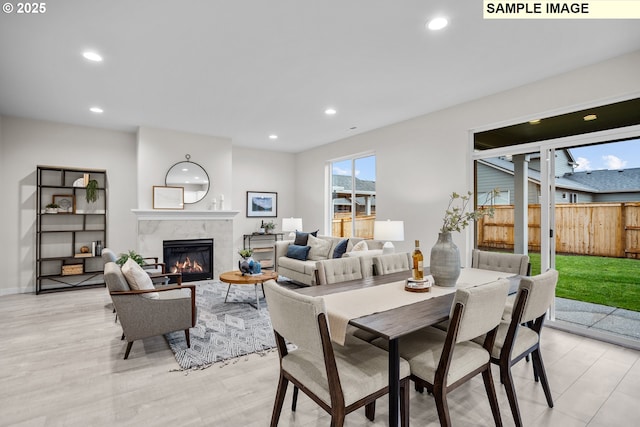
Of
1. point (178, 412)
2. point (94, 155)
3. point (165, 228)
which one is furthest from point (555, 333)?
point (94, 155)

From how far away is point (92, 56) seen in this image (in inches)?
119

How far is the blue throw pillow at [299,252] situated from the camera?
18.3 feet

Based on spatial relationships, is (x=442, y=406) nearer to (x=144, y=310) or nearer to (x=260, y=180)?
(x=144, y=310)

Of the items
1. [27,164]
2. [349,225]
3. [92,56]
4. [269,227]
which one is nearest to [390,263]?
[92,56]

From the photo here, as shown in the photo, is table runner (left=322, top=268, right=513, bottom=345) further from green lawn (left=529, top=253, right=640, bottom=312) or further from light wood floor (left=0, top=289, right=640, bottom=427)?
A: green lawn (left=529, top=253, right=640, bottom=312)

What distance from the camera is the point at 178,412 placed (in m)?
2.04

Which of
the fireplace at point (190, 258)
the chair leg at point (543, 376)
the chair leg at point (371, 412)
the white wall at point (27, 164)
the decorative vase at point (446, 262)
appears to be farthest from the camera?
the fireplace at point (190, 258)

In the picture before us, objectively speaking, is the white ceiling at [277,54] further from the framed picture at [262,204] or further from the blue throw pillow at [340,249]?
the framed picture at [262,204]

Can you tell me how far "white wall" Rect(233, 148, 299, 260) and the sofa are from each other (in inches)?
54.1

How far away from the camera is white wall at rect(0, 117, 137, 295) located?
4.95m

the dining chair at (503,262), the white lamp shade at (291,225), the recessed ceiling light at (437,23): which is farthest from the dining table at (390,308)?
the white lamp shade at (291,225)

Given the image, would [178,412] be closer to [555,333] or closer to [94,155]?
[555,333]

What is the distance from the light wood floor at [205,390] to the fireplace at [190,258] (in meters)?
2.44

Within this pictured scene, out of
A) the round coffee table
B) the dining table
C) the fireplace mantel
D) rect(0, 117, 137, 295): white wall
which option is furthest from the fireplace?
the dining table
